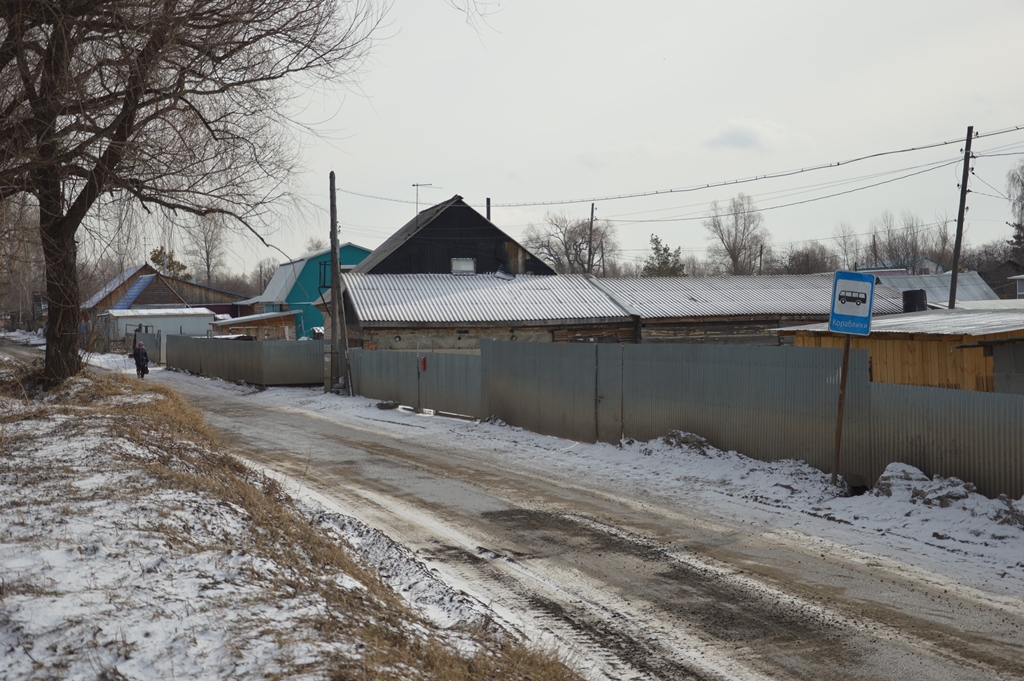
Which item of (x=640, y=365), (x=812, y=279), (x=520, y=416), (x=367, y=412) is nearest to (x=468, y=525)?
(x=640, y=365)

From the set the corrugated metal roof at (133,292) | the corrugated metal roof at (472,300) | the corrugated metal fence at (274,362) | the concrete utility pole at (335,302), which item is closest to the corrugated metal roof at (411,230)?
the corrugated metal roof at (472,300)

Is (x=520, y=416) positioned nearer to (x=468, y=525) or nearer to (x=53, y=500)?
→ (x=468, y=525)

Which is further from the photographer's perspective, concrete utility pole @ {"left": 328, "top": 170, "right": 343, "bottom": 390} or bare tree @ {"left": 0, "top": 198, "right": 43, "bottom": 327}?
concrete utility pole @ {"left": 328, "top": 170, "right": 343, "bottom": 390}

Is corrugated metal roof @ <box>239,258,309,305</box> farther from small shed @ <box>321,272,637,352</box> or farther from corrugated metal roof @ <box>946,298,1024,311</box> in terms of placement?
corrugated metal roof @ <box>946,298,1024,311</box>

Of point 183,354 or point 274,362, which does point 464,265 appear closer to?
point 274,362

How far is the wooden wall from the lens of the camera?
1203cm

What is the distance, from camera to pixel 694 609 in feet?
20.7

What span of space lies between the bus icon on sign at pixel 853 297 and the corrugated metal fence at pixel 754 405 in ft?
2.78

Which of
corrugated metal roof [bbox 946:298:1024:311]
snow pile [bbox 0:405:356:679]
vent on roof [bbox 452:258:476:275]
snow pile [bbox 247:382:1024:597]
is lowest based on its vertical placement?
snow pile [bbox 247:382:1024:597]

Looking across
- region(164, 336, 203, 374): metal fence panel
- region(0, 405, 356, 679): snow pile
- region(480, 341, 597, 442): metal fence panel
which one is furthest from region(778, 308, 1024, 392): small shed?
region(164, 336, 203, 374): metal fence panel

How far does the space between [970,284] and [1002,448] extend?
Result: 58607 mm

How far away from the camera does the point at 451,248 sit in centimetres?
4297

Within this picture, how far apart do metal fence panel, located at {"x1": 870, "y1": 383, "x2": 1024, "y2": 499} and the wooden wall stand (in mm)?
1813

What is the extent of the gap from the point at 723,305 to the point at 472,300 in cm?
1093
